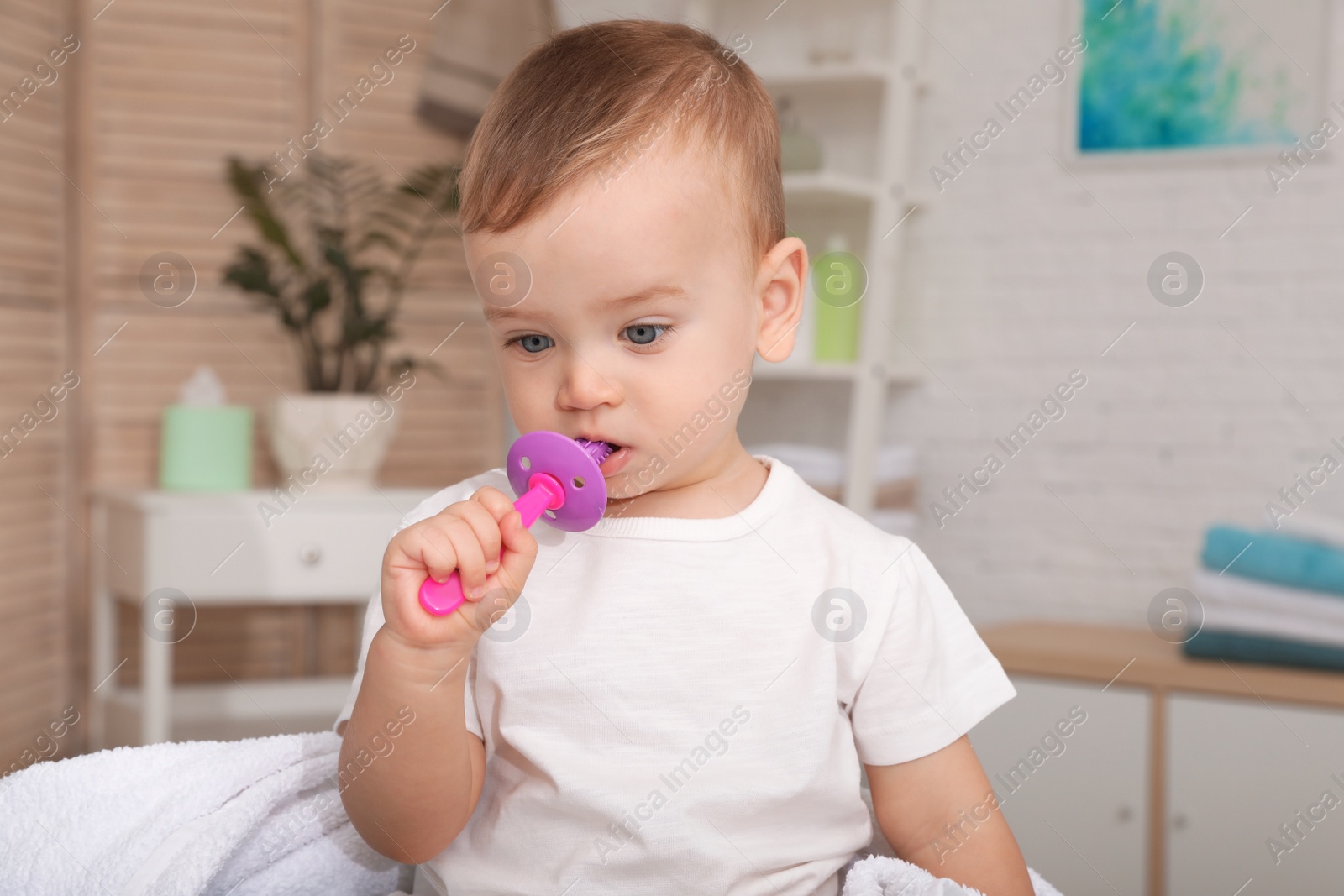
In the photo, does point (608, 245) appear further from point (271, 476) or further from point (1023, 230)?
point (271, 476)

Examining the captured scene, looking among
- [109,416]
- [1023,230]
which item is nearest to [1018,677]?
[1023,230]

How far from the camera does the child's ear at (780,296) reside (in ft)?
2.51

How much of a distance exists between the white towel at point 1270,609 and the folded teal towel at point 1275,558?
0.01 metres

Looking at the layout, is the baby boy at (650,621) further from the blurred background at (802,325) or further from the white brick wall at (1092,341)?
the white brick wall at (1092,341)

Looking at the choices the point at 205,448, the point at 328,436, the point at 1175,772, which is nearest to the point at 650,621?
the point at 1175,772

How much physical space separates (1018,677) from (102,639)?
1671mm

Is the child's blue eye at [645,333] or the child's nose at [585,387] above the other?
the child's blue eye at [645,333]

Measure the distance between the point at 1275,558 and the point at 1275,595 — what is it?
0.16 ft

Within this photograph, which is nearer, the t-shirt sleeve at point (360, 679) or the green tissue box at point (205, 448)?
the t-shirt sleeve at point (360, 679)

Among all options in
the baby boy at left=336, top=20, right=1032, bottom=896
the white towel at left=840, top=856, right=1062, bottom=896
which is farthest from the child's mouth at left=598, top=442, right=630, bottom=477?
the white towel at left=840, top=856, right=1062, bottom=896

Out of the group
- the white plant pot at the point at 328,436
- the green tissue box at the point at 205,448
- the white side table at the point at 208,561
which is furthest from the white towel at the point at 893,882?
the green tissue box at the point at 205,448

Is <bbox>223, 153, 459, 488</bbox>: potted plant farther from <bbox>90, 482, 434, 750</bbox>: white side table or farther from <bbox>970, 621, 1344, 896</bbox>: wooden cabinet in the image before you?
<bbox>970, 621, 1344, 896</bbox>: wooden cabinet

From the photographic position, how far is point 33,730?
2174 millimetres

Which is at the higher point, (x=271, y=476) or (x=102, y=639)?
(x=271, y=476)
